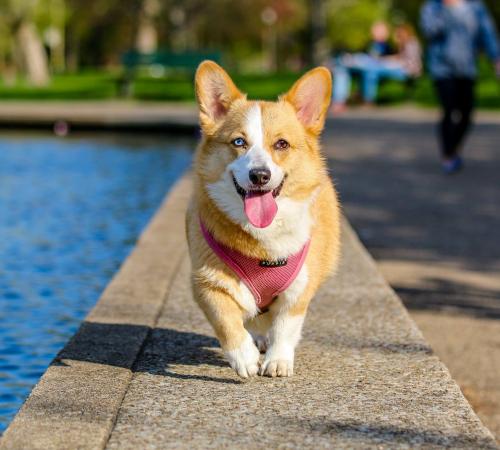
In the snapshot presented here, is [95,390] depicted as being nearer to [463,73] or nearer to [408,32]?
[463,73]

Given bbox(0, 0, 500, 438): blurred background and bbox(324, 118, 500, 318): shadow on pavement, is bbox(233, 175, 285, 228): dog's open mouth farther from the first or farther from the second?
bbox(324, 118, 500, 318): shadow on pavement

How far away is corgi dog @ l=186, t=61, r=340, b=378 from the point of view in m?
4.36

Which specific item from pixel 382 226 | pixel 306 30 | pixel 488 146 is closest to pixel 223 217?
pixel 382 226

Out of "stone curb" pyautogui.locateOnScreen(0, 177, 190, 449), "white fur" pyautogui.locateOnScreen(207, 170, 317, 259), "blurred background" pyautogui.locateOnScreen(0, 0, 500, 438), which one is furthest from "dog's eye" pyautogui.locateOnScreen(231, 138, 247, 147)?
"blurred background" pyautogui.locateOnScreen(0, 0, 500, 438)

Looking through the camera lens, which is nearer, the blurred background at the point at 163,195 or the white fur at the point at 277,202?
the white fur at the point at 277,202

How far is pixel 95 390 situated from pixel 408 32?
23630 millimetres

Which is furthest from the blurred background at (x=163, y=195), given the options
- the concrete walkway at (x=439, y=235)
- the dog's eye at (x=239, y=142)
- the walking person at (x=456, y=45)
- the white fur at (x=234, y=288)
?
the dog's eye at (x=239, y=142)

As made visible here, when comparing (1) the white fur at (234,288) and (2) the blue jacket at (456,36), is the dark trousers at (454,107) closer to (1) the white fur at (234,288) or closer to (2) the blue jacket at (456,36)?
(2) the blue jacket at (456,36)

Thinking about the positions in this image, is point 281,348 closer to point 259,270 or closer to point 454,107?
point 259,270

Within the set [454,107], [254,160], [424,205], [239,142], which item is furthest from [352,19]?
[254,160]

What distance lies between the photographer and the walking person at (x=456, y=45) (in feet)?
42.5

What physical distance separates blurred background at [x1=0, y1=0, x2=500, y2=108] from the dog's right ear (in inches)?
866

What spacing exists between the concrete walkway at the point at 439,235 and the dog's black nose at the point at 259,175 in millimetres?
1687

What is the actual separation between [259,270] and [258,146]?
1.71 feet
